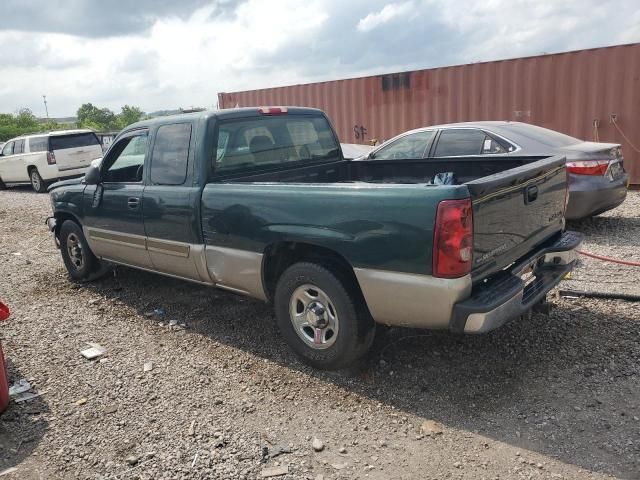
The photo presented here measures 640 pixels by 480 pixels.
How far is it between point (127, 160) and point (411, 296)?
3.50m

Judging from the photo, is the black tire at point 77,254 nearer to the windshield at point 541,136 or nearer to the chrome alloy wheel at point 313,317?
Answer: the chrome alloy wheel at point 313,317

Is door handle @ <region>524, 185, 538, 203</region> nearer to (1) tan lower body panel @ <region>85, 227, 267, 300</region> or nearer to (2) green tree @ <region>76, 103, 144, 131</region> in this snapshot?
(1) tan lower body panel @ <region>85, 227, 267, 300</region>

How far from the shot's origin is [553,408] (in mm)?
3090

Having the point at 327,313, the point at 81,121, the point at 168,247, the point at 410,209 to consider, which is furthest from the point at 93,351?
the point at 81,121

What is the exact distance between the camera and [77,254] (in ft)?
19.9

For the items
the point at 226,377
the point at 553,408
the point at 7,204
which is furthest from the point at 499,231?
the point at 7,204

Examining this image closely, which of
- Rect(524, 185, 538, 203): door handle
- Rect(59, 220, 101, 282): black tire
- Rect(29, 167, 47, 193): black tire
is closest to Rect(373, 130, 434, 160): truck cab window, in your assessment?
Rect(524, 185, 538, 203): door handle

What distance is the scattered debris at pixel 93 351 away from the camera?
4.23m

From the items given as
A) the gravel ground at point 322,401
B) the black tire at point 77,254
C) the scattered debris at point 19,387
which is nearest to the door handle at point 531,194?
Result: the gravel ground at point 322,401

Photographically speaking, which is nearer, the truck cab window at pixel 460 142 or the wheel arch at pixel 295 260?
the wheel arch at pixel 295 260

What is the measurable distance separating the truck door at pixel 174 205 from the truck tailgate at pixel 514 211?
2191 millimetres

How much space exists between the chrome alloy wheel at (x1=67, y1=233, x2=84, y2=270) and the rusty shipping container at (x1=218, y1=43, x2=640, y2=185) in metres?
8.09

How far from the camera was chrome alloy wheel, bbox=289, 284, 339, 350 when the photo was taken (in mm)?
3531

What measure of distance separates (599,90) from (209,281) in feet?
27.8
